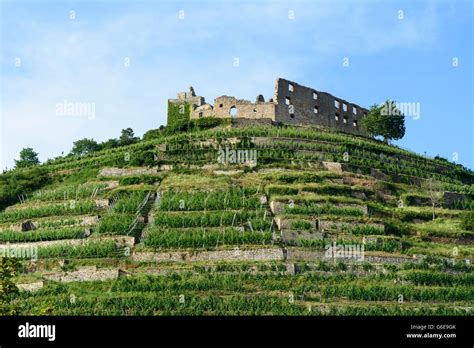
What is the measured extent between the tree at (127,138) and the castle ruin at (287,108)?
4002mm

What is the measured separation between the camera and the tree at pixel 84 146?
2606 inches

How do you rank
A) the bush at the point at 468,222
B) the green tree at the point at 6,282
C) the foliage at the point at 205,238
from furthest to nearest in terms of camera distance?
the bush at the point at 468,222 → the foliage at the point at 205,238 → the green tree at the point at 6,282

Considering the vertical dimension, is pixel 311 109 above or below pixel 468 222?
above

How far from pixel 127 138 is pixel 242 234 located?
29311 millimetres

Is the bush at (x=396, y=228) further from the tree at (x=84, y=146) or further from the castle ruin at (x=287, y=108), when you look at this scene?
the tree at (x=84, y=146)

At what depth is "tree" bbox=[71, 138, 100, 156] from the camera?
66.2 metres

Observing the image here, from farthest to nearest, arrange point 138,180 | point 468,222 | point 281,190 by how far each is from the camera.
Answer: point 138,180 → point 281,190 → point 468,222

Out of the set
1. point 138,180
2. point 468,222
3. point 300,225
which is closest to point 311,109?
point 138,180

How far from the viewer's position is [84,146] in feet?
219

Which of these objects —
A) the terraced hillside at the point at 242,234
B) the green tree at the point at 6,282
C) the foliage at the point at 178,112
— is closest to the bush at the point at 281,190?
the terraced hillside at the point at 242,234

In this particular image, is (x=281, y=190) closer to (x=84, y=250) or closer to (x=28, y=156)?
(x=84, y=250)

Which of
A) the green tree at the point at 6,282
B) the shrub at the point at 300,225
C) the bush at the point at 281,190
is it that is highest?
the bush at the point at 281,190
